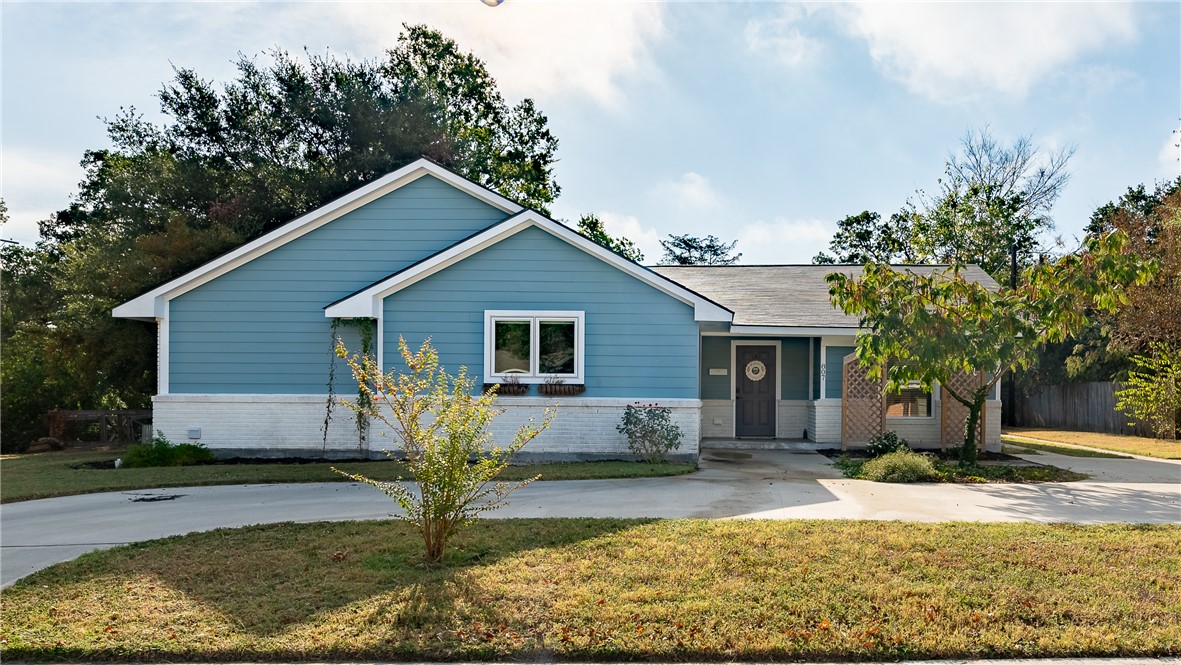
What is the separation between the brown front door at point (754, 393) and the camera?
16531 millimetres

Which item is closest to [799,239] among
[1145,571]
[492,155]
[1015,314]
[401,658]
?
[492,155]

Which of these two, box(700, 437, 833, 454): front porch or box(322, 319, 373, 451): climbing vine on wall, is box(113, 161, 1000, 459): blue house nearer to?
box(322, 319, 373, 451): climbing vine on wall

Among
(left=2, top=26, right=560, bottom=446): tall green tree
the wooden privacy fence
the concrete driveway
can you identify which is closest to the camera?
the concrete driveway

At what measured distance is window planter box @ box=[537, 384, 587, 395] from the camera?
42.3 feet

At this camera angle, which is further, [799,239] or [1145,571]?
[799,239]

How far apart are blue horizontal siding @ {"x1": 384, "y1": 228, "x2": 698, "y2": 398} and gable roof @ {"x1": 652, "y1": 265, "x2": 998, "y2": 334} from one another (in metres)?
2.30

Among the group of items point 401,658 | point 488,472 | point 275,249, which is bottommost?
point 401,658

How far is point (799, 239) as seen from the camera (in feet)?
129

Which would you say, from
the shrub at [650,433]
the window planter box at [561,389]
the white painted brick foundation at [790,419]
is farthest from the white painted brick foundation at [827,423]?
the window planter box at [561,389]

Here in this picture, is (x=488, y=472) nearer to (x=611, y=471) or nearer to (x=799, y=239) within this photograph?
(x=611, y=471)

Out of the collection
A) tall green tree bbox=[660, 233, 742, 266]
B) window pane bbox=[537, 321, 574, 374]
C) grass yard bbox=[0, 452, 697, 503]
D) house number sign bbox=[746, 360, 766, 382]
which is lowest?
grass yard bbox=[0, 452, 697, 503]

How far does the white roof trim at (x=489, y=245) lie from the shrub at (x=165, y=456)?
3376 millimetres

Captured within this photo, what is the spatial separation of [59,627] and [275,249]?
32.6ft

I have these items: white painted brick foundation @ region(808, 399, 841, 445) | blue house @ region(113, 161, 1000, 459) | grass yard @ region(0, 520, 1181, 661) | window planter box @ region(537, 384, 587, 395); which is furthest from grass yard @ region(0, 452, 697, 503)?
white painted brick foundation @ region(808, 399, 841, 445)
